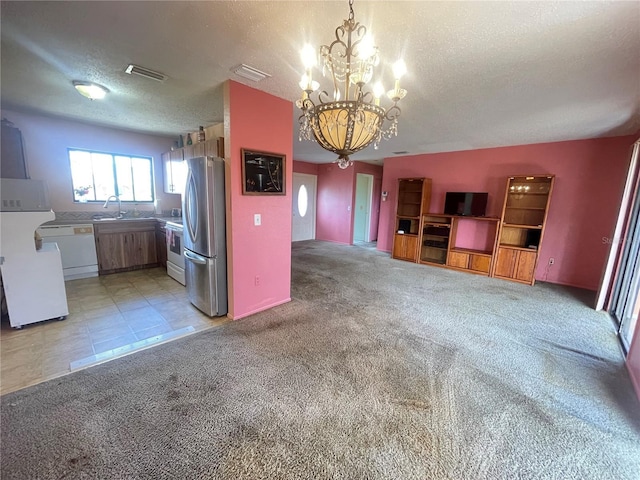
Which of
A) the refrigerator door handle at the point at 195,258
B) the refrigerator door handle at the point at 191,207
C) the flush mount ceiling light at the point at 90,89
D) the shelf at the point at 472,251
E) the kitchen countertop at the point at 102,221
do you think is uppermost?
the flush mount ceiling light at the point at 90,89

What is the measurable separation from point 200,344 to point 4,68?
10.1 ft

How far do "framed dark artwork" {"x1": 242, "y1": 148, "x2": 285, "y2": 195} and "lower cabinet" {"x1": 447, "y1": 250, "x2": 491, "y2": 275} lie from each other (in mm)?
3992

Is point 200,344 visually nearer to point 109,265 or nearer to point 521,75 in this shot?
point 109,265

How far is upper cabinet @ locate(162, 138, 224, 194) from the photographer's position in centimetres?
321

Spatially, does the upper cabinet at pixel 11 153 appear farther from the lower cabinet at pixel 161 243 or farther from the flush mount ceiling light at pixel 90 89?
the flush mount ceiling light at pixel 90 89

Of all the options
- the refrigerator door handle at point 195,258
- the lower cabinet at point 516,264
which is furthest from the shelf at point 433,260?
the refrigerator door handle at point 195,258

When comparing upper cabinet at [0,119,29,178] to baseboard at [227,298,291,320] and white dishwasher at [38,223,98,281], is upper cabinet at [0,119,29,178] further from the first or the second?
baseboard at [227,298,291,320]

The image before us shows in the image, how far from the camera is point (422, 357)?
2357 mm

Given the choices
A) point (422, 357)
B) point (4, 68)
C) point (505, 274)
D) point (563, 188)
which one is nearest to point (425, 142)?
point (563, 188)

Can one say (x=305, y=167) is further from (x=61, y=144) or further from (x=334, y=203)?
(x=61, y=144)

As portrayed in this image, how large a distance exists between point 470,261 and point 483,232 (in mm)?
699

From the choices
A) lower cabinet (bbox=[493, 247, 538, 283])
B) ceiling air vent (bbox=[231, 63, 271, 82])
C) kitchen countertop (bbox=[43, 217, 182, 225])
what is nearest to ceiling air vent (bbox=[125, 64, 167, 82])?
ceiling air vent (bbox=[231, 63, 271, 82])

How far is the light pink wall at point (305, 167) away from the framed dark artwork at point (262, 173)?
4.51 metres

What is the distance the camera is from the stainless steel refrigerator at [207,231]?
107 inches
